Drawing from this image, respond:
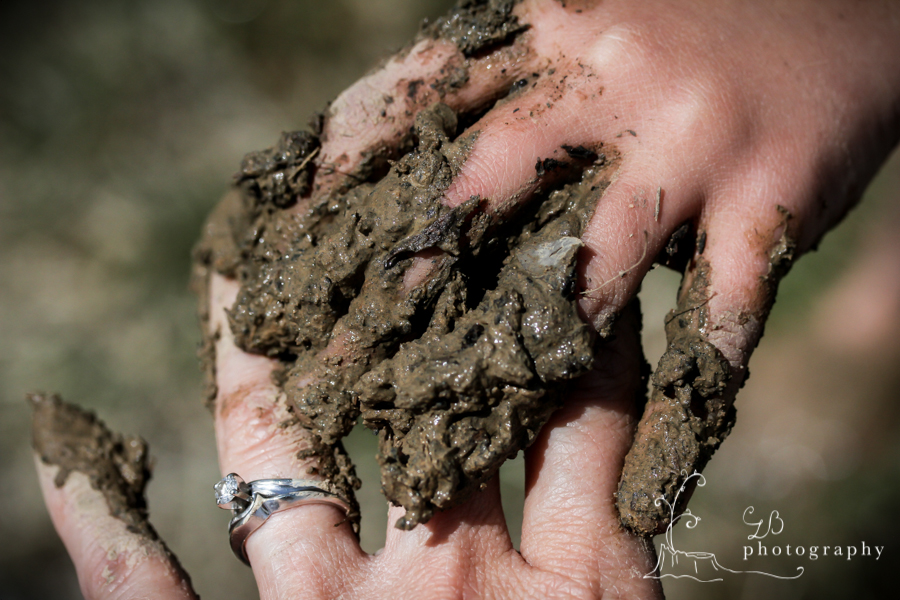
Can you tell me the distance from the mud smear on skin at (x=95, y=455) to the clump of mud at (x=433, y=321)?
1.11m

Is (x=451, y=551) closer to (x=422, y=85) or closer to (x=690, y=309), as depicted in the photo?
(x=690, y=309)

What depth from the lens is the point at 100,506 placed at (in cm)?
220

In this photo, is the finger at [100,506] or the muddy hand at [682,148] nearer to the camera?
the muddy hand at [682,148]

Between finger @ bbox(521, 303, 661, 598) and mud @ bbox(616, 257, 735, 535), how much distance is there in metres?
0.06

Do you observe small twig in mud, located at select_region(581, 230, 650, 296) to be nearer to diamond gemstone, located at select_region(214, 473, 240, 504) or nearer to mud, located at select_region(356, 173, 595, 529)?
mud, located at select_region(356, 173, 595, 529)

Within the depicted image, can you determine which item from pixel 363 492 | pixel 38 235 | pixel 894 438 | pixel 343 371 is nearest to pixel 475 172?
pixel 343 371

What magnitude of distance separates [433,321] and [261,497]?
897 mm

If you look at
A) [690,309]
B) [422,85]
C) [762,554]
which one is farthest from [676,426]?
[762,554]

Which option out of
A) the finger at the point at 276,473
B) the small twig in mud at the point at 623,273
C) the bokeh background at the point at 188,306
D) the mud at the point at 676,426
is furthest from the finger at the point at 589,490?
the bokeh background at the point at 188,306

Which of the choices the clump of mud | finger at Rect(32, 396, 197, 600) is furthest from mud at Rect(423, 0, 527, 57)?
finger at Rect(32, 396, 197, 600)

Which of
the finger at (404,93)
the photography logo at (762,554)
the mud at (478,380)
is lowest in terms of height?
the photography logo at (762,554)

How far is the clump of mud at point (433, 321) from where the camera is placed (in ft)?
4.93

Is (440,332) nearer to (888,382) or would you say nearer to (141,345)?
(141,345)

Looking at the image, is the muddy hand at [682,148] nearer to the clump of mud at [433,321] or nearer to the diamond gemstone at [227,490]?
the clump of mud at [433,321]
